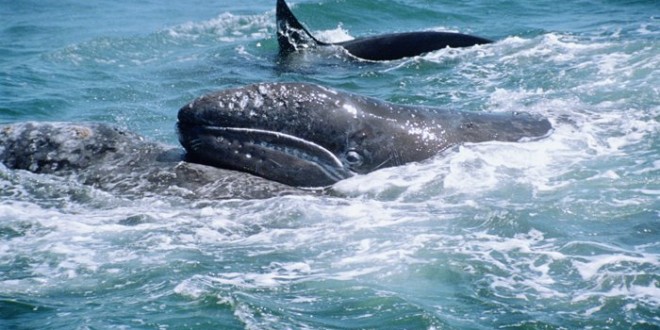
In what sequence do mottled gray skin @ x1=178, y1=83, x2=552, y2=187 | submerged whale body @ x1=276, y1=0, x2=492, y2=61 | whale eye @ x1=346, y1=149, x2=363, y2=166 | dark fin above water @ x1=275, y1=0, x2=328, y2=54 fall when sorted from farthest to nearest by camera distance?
dark fin above water @ x1=275, y1=0, x2=328, y2=54
submerged whale body @ x1=276, y1=0, x2=492, y2=61
whale eye @ x1=346, y1=149, x2=363, y2=166
mottled gray skin @ x1=178, y1=83, x2=552, y2=187

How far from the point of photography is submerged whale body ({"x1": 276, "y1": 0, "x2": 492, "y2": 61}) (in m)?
18.4

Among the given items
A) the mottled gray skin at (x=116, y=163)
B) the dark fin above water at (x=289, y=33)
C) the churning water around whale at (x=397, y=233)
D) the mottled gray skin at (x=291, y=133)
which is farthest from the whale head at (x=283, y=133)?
the dark fin above water at (x=289, y=33)

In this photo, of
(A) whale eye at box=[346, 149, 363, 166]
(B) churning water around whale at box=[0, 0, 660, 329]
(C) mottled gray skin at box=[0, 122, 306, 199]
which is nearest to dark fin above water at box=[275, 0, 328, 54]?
(B) churning water around whale at box=[0, 0, 660, 329]

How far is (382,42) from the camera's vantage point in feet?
61.3

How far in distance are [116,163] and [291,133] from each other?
1843 millimetres

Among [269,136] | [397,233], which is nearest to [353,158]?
[269,136]

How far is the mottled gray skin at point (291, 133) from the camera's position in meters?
10.0

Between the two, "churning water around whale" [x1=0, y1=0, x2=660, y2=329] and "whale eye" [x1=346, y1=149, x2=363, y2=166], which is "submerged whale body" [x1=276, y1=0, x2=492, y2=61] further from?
"whale eye" [x1=346, y1=149, x2=363, y2=166]

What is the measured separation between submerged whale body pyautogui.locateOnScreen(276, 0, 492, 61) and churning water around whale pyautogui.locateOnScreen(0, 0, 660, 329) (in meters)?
1.74

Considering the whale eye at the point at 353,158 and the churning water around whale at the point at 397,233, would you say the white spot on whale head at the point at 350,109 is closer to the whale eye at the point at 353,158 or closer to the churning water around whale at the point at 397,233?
the whale eye at the point at 353,158

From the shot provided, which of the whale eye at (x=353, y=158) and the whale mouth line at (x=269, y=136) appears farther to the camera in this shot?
the whale eye at (x=353, y=158)

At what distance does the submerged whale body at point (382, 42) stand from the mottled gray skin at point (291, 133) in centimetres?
811

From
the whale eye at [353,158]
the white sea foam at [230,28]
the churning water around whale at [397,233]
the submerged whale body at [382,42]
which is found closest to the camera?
the churning water around whale at [397,233]

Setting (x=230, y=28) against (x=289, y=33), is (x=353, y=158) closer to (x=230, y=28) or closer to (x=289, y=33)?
(x=289, y=33)
